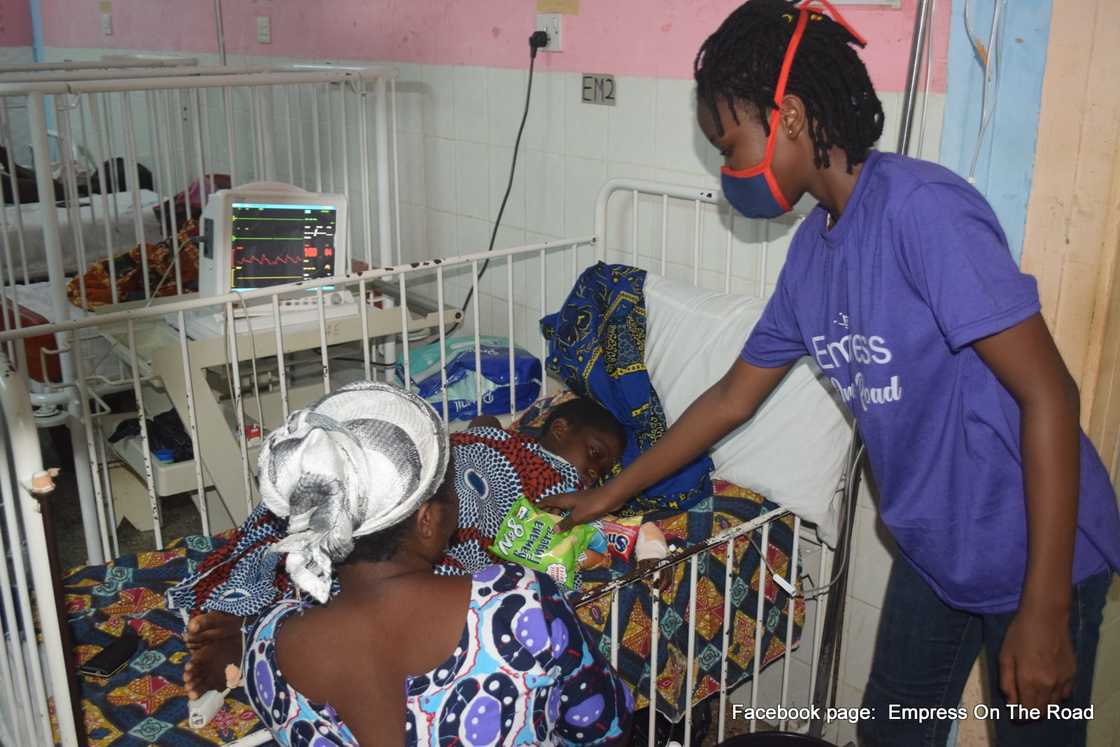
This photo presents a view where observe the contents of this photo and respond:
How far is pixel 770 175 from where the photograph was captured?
149cm

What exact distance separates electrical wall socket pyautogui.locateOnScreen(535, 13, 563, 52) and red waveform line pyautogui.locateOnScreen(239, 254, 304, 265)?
1077 millimetres

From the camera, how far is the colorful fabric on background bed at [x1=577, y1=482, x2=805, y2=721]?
211 centimetres

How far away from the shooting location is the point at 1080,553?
1441mm

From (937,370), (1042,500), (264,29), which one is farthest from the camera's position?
(264,29)

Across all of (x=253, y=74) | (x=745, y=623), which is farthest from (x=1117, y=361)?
(x=253, y=74)

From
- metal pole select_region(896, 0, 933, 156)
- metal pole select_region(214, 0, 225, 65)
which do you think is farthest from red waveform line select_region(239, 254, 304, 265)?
metal pole select_region(214, 0, 225, 65)

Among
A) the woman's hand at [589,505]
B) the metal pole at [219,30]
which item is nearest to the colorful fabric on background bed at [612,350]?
the woman's hand at [589,505]

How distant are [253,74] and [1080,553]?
302 centimetres

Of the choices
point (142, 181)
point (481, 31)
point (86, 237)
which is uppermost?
point (481, 31)

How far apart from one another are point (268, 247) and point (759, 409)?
1.48 meters

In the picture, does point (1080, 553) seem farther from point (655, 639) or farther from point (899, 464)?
point (655, 639)

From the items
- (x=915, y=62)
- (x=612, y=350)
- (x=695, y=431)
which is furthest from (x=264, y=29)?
(x=915, y=62)

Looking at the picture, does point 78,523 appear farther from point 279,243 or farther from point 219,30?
point 219,30

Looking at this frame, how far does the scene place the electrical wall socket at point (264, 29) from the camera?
16.4 feet
